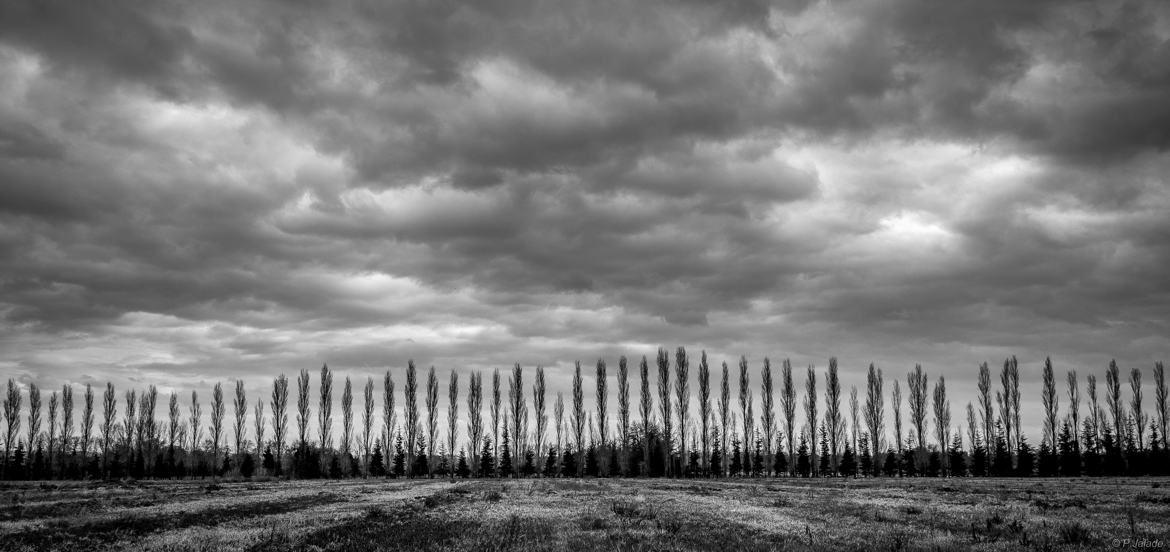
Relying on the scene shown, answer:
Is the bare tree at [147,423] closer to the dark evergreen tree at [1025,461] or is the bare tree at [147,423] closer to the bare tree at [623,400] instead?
the bare tree at [623,400]

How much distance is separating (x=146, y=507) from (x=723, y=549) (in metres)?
29.8

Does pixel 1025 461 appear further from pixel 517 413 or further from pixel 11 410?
pixel 11 410

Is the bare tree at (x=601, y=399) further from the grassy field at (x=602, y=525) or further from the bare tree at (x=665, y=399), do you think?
the grassy field at (x=602, y=525)

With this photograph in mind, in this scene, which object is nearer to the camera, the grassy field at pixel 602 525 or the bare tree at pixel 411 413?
the grassy field at pixel 602 525

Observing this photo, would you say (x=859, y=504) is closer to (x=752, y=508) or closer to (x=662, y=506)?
(x=752, y=508)

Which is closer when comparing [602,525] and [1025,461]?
[602,525]

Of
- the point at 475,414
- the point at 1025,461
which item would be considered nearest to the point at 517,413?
the point at 475,414

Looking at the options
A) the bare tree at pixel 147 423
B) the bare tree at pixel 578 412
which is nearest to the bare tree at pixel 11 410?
the bare tree at pixel 147 423

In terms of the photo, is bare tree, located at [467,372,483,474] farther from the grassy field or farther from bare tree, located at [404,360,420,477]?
the grassy field

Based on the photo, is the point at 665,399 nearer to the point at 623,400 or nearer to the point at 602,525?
the point at 623,400

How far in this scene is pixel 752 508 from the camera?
34.1m

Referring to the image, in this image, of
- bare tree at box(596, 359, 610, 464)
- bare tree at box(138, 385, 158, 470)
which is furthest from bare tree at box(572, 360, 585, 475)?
bare tree at box(138, 385, 158, 470)

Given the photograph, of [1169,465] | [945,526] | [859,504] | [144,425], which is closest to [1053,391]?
[1169,465]

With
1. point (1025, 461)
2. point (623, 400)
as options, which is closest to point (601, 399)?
point (623, 400)
